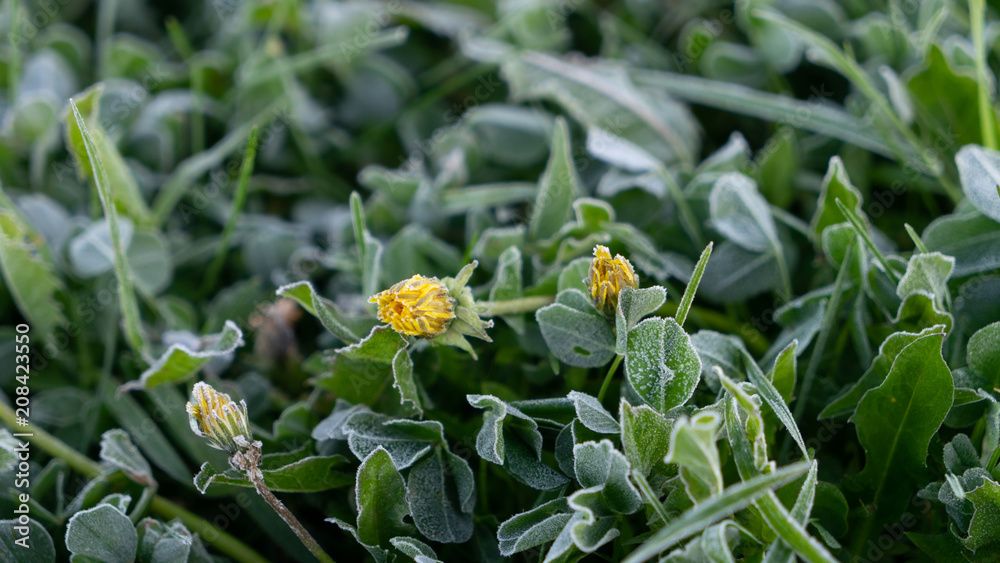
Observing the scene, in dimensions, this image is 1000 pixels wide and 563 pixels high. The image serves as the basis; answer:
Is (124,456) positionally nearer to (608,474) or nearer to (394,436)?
(394,436)

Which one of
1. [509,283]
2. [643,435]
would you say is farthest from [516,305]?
[643,435]

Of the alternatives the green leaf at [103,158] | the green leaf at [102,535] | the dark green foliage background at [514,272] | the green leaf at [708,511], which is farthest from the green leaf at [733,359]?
the green leaf at [103,158]

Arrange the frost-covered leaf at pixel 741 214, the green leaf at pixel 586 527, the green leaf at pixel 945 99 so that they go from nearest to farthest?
the green leaf at pixel 586 527, the frost-covered leaf at pixel 741 214, the green leaf at pixel 945 99

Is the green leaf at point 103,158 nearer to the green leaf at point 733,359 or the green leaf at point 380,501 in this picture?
the green leaf at point 380,501

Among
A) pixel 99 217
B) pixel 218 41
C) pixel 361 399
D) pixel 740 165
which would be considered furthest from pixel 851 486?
pixel 218 41

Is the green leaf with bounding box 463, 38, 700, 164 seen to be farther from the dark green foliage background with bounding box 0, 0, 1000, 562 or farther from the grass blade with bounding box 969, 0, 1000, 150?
the grass blade with bounding box 969, 0, 1000, 150

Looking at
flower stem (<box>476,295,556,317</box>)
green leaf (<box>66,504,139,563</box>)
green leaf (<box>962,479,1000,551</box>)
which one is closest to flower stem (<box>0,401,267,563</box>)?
green leaf (<box>66,504,139,563</box>)
